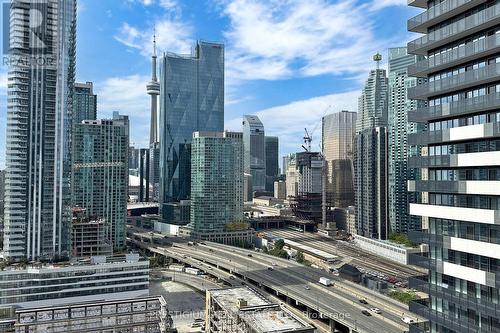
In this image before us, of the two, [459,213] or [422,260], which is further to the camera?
[422,260]

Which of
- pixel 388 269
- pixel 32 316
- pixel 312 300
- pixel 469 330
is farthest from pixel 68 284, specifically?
pixel 388 269

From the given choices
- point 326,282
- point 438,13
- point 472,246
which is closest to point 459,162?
point 472,246

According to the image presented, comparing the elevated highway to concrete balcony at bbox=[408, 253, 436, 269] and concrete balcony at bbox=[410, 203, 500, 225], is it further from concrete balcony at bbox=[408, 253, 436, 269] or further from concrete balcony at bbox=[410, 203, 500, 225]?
concrete balcony at bbox=[410, 203, 500, 225]

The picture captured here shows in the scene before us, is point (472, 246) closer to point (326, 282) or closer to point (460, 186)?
point (460, 186)

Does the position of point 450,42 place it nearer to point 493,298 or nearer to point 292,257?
point 493,298

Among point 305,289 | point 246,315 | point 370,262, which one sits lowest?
point 370,262

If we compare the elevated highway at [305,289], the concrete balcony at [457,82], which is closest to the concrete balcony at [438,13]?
the concrete balcony at [457,82]
